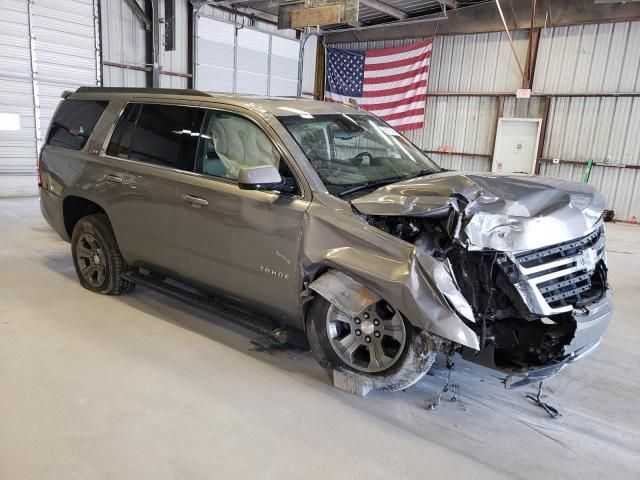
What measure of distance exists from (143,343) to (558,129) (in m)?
11.0

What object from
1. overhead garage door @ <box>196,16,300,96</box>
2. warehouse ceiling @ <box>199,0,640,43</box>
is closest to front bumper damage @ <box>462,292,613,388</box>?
warehouse ceiling @ <box>199,0,640,43</box>

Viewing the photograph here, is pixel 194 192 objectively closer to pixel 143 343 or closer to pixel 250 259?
pixel 250 259

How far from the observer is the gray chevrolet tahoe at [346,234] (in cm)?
254

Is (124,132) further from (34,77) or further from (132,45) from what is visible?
(132,45)

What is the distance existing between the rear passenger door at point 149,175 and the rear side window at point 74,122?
39cm

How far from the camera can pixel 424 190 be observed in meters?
2.68

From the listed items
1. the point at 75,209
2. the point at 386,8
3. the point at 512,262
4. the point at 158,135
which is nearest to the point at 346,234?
the point at 512,262

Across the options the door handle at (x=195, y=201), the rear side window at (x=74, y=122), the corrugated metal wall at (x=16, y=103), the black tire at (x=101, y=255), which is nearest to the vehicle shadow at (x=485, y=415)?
the door handle at (x=195, y=201)

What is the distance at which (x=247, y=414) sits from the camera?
8.99ft

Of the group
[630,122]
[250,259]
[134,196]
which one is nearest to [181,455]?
[250,259]

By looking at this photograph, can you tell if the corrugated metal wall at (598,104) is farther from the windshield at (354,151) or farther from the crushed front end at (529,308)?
the crushed front end at (529,308)

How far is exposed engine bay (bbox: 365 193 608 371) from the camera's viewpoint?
2.50 meters

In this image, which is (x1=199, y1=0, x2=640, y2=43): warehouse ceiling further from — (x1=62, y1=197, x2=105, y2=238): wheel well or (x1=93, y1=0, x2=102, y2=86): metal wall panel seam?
(x1=62, y1=197, x2=105, y2=238): wheel well

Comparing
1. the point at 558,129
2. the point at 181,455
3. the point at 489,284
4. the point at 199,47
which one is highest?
the point at 199,47
